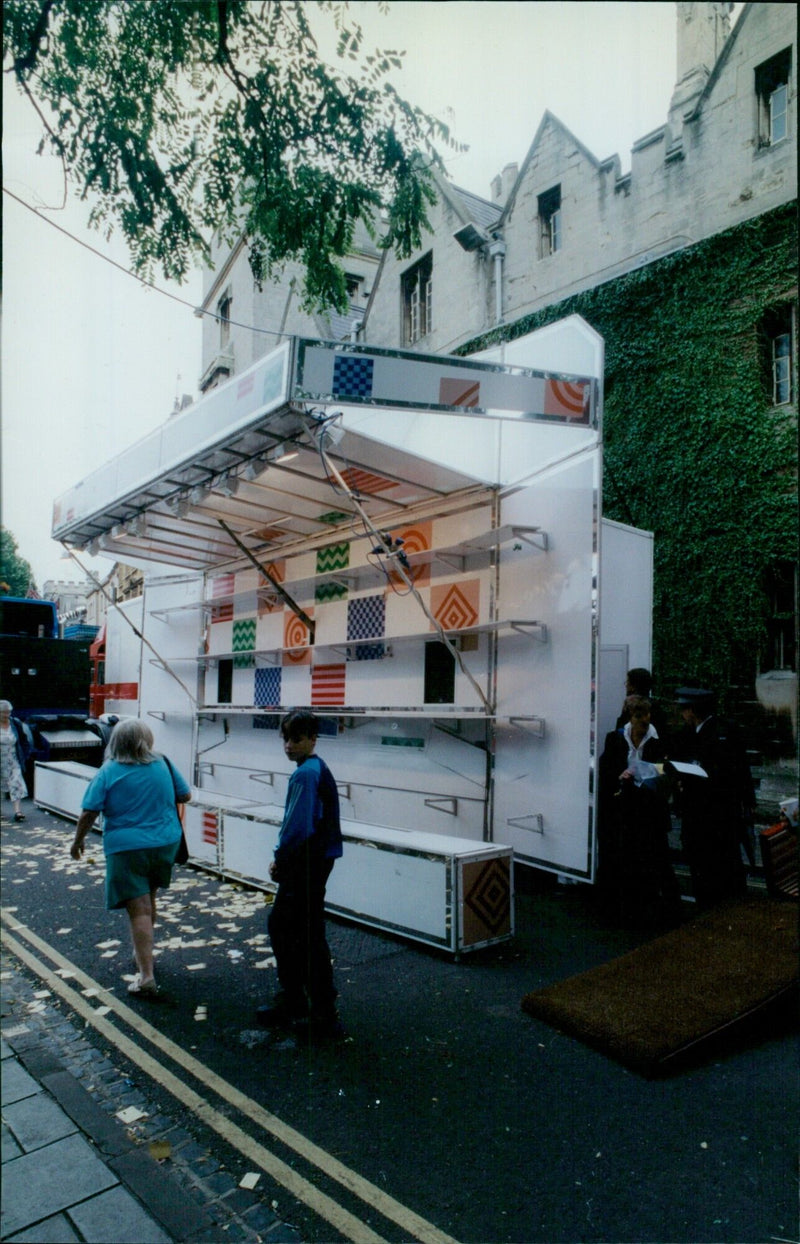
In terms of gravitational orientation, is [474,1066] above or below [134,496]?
below

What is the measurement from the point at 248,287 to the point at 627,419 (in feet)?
36.9

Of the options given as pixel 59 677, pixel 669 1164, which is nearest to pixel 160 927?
pixel 669 1164

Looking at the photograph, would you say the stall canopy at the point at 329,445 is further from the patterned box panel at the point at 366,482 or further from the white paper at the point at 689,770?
the white paper at the point at 689,770

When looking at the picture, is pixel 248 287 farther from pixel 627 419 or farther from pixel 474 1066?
pixel 627 419

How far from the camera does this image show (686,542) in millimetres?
14094

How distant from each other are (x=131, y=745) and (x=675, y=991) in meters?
3.78

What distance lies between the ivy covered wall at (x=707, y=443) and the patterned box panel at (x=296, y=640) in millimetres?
7150

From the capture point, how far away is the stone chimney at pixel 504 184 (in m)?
18.8

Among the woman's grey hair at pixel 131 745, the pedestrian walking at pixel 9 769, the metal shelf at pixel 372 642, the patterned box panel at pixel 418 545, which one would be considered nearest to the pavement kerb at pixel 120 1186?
the woman's grey hair at pixel 131 745

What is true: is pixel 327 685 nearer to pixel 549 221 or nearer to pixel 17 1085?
pixel 17 1085

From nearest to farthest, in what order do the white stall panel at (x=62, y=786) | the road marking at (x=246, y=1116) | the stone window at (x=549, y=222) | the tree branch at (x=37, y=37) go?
the tree branch at (x=37, y=37)
the road marking at (x=246, y=1116)
the white stall panel at (x=62, y=786)
the stone window at (x=549, y=222)

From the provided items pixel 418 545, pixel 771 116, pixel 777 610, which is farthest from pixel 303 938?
pixel 771 116

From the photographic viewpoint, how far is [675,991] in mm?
4648

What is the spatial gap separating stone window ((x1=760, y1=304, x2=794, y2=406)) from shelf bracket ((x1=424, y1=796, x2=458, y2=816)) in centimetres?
1005
